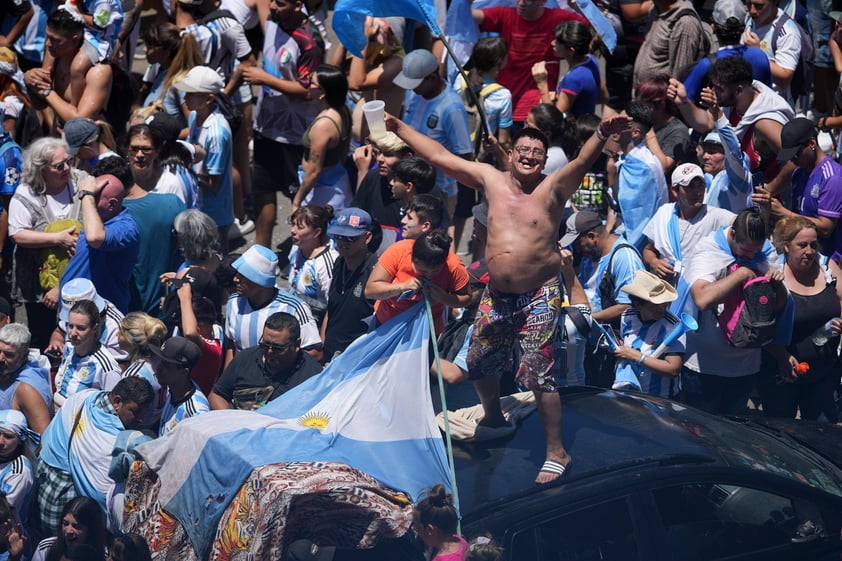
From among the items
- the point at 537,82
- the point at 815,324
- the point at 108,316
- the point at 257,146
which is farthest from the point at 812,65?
the point at 108,316

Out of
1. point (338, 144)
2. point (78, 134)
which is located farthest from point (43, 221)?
point (338, 144)

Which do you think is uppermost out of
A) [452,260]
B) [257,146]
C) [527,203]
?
[527,203]

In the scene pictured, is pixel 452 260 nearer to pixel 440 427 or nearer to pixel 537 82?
pixel 440 427

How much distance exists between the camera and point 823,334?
7398mm

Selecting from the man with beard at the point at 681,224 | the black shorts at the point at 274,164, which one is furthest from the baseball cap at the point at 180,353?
the black shorts at the point at 274,164

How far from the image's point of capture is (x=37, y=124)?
9.81m

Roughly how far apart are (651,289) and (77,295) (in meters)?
3.43

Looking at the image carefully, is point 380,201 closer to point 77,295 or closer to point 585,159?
point 77,295

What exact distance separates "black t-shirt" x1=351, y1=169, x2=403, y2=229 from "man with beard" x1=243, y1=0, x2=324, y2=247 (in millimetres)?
1789

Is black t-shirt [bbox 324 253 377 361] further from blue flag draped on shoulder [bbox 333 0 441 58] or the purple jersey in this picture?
the purple jersey

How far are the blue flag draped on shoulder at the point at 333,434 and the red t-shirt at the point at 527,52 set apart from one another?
4.83m

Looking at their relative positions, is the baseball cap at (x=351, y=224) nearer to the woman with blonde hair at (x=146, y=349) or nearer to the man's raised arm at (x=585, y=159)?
the woman with blonde hair at (x=146, y=349)

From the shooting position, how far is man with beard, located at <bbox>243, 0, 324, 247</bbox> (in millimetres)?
9789

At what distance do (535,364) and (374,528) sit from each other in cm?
141
